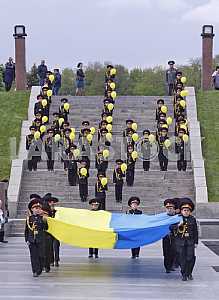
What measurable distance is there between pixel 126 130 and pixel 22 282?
40.3 ft

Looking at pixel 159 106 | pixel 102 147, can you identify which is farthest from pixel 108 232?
pixel 159 106

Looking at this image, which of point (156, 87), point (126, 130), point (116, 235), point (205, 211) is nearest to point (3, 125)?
point (126, 130)

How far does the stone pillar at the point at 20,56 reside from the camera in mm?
31062

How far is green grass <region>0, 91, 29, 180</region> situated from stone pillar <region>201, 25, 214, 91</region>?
7070mm

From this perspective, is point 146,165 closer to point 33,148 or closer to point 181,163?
point 181,163

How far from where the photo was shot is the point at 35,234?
12.2 m

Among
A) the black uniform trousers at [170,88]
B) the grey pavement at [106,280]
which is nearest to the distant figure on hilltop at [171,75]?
the black uniform trousers at [170,88]

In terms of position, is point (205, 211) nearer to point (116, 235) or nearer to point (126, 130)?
point (126, 130)

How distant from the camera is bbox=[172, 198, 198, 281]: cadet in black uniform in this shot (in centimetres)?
1190

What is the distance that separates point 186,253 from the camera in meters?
11.9

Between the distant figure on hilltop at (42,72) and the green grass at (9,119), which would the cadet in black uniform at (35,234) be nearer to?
the green grass at (9,119)

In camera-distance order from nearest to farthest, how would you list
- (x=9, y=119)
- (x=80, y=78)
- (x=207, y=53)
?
(x=9, y=119) → (x=207, y=53) → (x=80, y=78)

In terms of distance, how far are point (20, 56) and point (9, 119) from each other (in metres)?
5.03

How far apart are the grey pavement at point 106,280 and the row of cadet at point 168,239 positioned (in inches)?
8.1
